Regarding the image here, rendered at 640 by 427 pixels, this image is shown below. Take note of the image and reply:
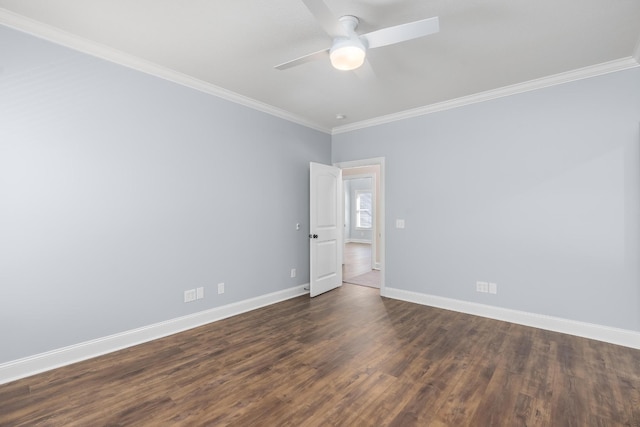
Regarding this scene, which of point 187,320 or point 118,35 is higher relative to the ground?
point 118,35

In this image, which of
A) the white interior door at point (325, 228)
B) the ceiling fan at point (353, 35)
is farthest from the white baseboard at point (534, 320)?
the ceiling fan at point (353, 35)

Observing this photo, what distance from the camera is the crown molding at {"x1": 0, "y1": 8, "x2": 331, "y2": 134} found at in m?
2.34

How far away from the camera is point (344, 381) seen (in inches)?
91.9

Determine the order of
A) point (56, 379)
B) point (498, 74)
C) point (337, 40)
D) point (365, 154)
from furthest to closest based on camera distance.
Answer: point (365, 154) → point (498, 74) → point (56, 379) → point (337, 40)

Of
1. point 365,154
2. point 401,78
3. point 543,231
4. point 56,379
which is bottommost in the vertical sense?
point 56,379

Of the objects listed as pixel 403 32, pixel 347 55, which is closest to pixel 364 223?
pixel 347 55

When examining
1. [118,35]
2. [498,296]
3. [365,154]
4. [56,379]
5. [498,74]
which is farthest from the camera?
[365,154]

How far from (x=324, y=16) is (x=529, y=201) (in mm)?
3151

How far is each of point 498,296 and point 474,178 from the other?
1.52m

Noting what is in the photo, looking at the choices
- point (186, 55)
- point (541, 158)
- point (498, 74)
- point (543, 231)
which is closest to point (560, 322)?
point (543, 231)

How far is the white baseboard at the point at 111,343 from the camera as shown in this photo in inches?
92.5

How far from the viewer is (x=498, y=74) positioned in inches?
128

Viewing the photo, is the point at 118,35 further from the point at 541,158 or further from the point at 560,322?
the point at 560,322

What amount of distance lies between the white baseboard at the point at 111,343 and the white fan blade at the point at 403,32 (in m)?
3.29
